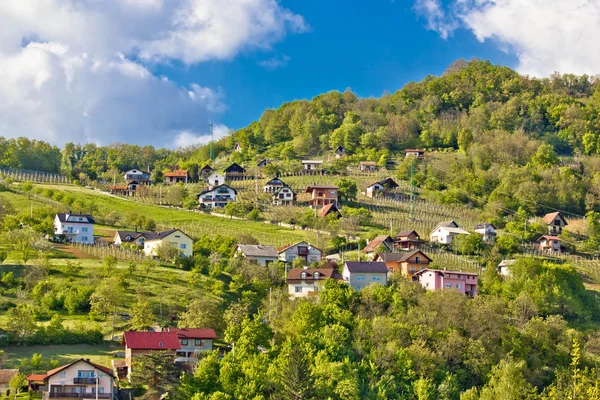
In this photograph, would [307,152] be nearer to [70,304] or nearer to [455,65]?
[455,65]

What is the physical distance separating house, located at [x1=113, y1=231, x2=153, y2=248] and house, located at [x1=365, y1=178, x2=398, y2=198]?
32092 mm

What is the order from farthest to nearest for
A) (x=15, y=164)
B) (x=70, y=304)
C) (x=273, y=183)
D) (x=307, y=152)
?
(x=307, y=152) < (x=15, y=164) < (x=273, y=183) < (x=70, y=304)

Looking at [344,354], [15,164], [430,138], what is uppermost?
[430,138]

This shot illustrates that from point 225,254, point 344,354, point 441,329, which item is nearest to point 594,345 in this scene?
point 441,329

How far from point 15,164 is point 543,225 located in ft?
219

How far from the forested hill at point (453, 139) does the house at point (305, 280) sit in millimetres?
36772

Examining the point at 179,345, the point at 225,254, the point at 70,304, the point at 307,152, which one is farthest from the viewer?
the point at 307,152

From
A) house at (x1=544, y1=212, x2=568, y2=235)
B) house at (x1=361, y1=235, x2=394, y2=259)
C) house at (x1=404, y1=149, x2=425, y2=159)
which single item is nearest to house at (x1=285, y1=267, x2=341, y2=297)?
house at (x1=361, y1=235, x2=394, y2=259)

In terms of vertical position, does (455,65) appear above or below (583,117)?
above

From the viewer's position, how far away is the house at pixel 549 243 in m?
84.4

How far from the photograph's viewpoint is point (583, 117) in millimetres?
129250

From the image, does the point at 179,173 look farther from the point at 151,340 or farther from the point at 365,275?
the point at 151,340

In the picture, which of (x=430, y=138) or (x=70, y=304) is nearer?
(x=70, y=304)

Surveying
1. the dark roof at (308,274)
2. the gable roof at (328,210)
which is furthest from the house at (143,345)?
the gable roof at (328,210)
